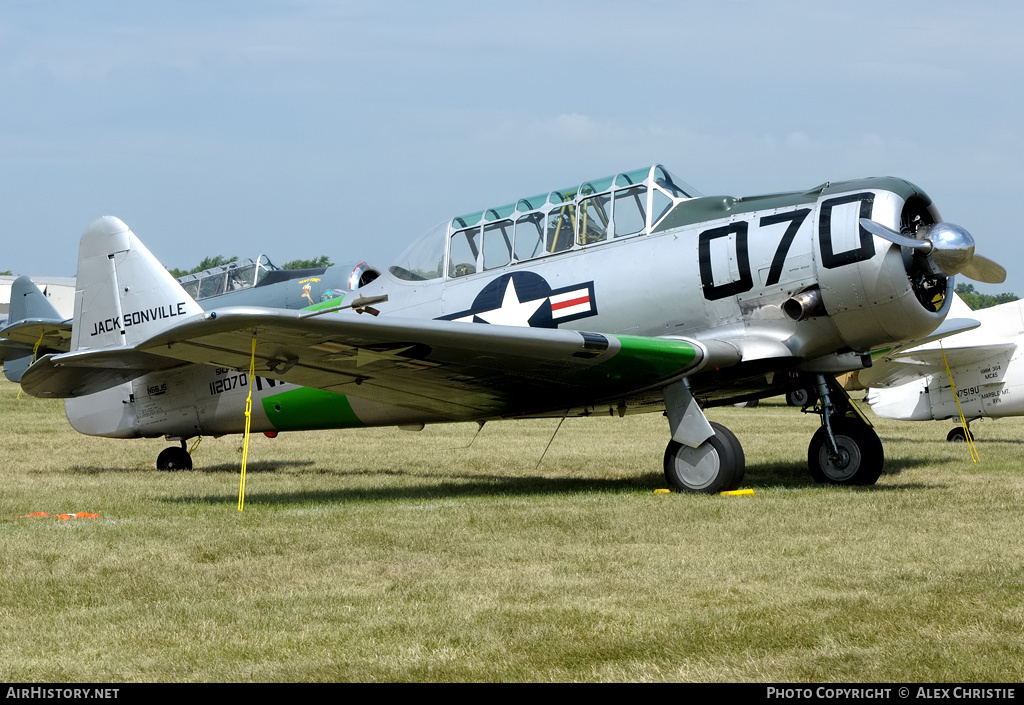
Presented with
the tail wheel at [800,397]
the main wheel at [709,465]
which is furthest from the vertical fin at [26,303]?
the main wheel at [709,465]

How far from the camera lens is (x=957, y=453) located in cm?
1407

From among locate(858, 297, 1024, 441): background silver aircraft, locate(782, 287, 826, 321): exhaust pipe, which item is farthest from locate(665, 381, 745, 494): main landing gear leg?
locate(858, 297, 1024, 441): background silver aircraft

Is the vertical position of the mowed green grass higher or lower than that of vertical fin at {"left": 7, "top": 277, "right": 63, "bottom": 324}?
lower

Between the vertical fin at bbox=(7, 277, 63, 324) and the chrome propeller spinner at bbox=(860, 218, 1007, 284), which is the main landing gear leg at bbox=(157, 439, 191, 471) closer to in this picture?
the chrome propeller spinner at bbox=(860, 218, 1007, 284)

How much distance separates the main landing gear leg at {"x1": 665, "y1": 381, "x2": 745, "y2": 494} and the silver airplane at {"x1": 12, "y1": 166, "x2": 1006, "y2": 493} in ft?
0.06

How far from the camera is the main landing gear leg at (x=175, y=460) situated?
13125mm

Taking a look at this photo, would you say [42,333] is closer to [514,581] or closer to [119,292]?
[119,292]

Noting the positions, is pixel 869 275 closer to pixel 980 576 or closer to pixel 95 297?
pixel 980 576

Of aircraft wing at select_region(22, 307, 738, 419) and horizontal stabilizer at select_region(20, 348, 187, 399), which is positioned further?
horizontal stabilizer at select_region(20, 348, 187, 399)

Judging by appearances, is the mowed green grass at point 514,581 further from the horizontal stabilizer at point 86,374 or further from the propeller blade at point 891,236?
the propeller blade at point 891,236

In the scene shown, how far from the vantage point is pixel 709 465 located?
9.08 metres

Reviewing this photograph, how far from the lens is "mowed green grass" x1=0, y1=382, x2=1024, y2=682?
13.1ft

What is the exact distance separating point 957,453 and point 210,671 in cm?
1230

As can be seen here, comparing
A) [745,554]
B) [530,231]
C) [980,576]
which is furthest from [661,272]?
[980,576]
